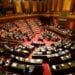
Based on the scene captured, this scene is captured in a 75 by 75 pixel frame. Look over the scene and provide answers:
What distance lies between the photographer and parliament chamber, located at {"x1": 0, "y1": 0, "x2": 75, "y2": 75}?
7.07m

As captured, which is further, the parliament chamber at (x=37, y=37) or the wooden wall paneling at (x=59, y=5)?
the wooden wall paneling at (x=59, y=5)

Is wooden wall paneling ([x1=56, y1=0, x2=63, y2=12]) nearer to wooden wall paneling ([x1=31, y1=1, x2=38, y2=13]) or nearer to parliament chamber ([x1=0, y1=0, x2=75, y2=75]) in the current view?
parliament chamber ([x1=0, y1=0, x2=75, y2=75])

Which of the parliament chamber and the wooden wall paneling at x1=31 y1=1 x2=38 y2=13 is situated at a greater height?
the wooden wall paneling at x1=31 y1=1 x2=38 y2=13

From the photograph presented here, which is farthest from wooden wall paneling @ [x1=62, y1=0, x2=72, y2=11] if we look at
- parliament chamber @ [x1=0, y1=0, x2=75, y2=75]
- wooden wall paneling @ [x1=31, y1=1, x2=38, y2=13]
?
wooden wall paneling @ [x1=31, y1=1, x2=38, y2=13]

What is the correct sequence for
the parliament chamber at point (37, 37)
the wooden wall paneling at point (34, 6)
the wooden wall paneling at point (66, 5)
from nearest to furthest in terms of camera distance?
the parliament chamber at point (37, 37), the wooden wall paneling at point (66, 5), the wooden wall paneling at point (34, 6)

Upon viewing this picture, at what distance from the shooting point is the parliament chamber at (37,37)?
7.07 metres

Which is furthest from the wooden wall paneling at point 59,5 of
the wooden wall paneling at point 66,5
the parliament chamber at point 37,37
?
the wooden wall paneling at point 66,5

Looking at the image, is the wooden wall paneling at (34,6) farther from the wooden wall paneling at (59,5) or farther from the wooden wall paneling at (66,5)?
the wooden wall paneling at (66,5)

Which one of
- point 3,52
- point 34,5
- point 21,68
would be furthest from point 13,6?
point 21,68

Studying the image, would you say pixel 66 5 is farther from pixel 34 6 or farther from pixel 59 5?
pixel 34 6

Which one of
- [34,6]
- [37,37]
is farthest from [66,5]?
[37,37]

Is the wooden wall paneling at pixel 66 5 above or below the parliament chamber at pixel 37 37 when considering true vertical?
above

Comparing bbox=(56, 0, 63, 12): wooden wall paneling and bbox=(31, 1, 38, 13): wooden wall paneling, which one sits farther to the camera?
bbox=(31, 1, 38, 13): wooden wall paneling

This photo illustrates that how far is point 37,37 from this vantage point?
12211 mm
